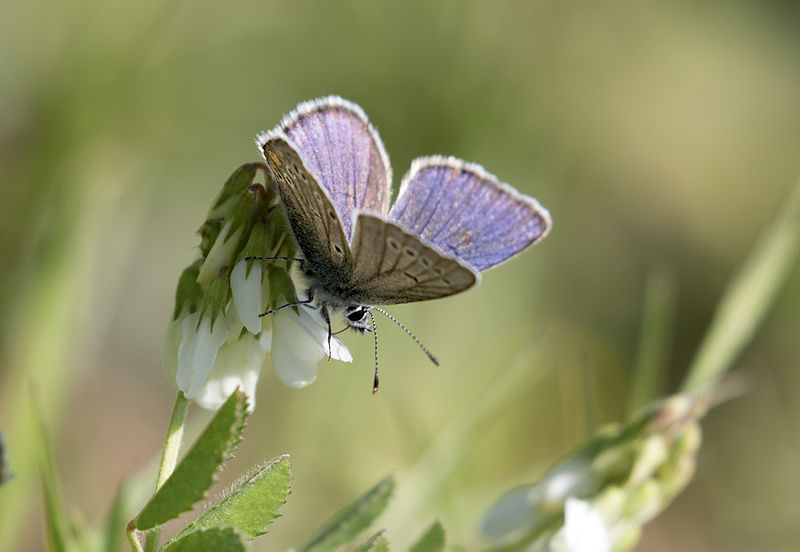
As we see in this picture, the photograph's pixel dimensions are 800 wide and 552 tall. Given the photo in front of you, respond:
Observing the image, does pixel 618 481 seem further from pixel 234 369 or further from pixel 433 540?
pixel 234 369

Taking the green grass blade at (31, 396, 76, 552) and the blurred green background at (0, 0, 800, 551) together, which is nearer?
the green grass blade at (31, 396, 76, 552)

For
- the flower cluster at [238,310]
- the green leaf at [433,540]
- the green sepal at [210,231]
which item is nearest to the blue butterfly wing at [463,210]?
the flower cluster at [238,310]

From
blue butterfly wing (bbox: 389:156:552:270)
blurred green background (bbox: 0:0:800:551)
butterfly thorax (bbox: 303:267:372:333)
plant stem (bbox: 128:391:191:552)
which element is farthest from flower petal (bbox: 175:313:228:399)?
blurred green background (bbox: 0:0:800:551)

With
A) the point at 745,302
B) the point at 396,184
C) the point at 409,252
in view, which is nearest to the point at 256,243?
the point at 409,252

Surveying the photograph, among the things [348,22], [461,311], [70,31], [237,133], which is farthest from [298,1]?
[461,311]

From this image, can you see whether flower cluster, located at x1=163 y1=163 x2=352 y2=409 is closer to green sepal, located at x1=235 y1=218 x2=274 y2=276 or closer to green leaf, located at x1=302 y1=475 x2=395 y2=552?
green sepal, located at x1=235 y1=218 x2=274 y2=276

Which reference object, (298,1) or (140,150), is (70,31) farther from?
(298,1)
